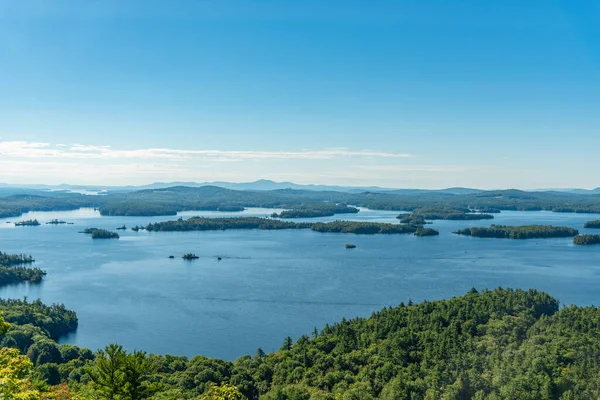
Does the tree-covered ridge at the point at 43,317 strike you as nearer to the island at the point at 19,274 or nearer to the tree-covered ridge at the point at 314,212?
the island at the point at 19,274

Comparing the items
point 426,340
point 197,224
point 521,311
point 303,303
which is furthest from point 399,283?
point 197,224

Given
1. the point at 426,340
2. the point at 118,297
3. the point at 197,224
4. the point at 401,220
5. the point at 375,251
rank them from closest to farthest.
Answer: the point at 426,340, the point at 118,297, the point at 375,251, the point at 197,224, the point at 401,220

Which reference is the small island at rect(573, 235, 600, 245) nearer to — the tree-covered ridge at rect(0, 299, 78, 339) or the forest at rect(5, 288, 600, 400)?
the forest at rect(5, 288, 600, 400)

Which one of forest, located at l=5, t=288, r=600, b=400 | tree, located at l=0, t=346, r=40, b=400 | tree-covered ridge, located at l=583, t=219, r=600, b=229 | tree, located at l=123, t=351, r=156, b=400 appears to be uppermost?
tree, located at l=0, t=346, r=40, b=400

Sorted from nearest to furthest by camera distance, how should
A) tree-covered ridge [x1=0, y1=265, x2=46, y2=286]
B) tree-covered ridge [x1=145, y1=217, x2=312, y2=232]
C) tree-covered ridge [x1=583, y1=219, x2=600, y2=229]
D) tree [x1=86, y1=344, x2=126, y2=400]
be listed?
1. tree [x1=86, y1=344, x2=126, y2=400]
2. tree-covered ridge [x1=0, y1=265, x2=46, y2=286]
3. tree-covered ridge [x1=583, y1=219, x2=600, y2=229]
4. tree-covered ridge [x1=145, y1=217, x2=312, y2=232]

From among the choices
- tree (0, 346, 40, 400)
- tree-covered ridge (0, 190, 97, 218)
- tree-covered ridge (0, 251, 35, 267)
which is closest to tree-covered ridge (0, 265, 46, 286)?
tree-covered ridge (0, 251, 35, 267)

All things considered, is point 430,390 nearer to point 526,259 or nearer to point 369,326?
point 369,326

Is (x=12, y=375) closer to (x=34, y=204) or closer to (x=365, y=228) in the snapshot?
(x=365, y=228)

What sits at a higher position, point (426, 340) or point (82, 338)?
point (426, 340)

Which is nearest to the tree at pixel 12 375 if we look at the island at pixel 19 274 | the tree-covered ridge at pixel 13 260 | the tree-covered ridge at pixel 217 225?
the island at pixel 19 274
